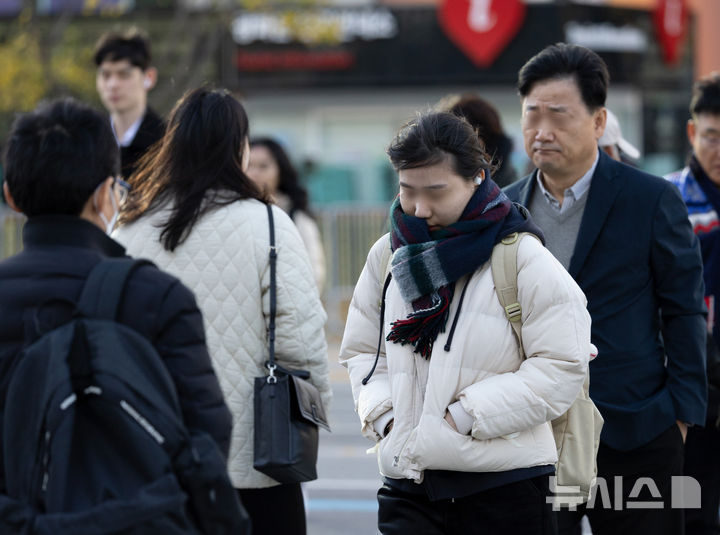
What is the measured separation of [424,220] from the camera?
12.0ft

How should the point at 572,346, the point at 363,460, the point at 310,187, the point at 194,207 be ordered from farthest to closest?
the point at 310,187 < the point at 363,460 < the point at 194,207 < the point at 572,346

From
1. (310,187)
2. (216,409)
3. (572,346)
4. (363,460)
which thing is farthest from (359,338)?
(310,187)

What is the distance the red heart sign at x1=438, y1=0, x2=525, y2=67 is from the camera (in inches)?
878

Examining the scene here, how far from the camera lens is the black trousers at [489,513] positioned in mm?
3549

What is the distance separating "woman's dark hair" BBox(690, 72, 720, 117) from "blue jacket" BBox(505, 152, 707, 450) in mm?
1358

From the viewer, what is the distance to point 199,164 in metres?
4.16

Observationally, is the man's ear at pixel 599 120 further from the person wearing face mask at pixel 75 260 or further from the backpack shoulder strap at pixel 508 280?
the person wearing face mask at pixel 75 260

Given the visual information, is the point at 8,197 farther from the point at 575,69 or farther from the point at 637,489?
the point at 637,489

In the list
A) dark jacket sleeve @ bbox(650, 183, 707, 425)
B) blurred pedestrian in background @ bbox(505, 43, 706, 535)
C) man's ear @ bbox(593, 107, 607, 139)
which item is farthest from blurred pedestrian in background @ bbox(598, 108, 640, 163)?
dark jacket sleeve @ bbox(650, 183, 707, 425)

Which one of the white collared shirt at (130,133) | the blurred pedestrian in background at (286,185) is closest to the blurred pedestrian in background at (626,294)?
the white collared shirt at (130,133)

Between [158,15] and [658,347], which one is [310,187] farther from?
[658,347]

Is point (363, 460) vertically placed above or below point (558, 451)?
below

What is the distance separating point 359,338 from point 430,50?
19.4 metres

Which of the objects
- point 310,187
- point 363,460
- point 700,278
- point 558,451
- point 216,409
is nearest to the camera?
point 216,409
